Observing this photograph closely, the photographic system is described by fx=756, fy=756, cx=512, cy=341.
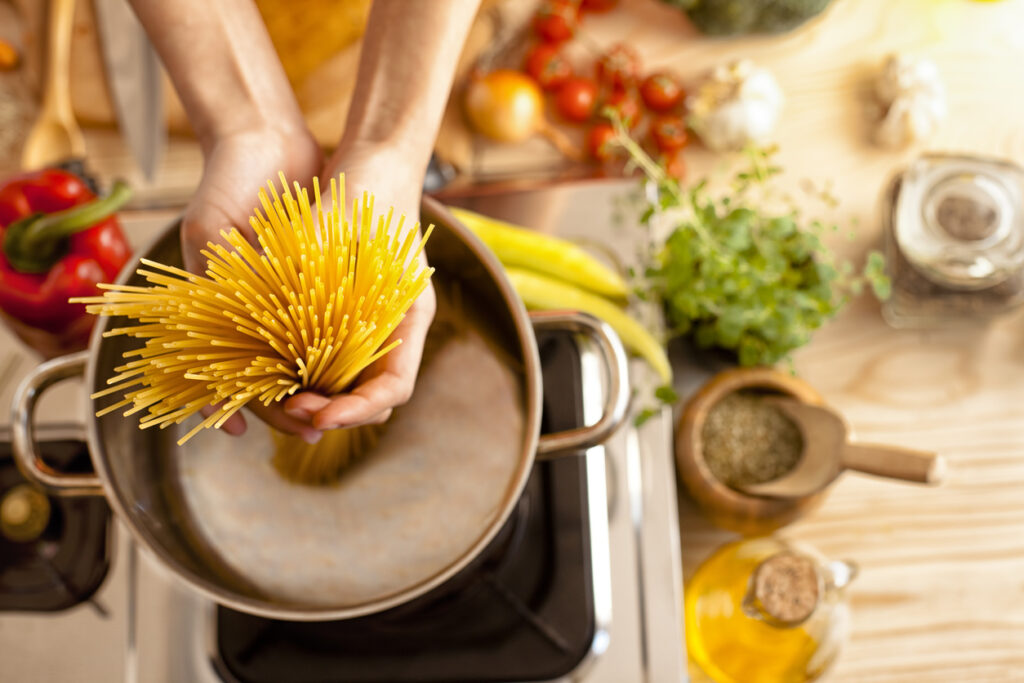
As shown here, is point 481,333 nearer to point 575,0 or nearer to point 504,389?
point 504,389

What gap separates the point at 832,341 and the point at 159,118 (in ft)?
2.22

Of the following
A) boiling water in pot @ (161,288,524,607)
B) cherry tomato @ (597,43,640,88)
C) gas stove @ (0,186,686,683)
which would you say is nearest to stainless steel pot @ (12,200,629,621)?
boiling water in pot @ (161,288,524,607)

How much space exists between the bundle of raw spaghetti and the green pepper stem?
273 millimetres

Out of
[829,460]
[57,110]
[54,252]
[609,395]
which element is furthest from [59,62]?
[829,460]

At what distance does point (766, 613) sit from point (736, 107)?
1.48 feet

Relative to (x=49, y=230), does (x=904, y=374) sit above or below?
below

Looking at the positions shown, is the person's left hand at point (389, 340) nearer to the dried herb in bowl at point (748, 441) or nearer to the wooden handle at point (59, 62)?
the dried herb in bowl at point (748, 441)

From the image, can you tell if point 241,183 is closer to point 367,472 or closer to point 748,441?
point 367,472

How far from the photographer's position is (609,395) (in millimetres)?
452

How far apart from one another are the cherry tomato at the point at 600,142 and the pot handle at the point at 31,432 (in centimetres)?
48

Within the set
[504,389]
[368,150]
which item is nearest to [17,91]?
[368,150]

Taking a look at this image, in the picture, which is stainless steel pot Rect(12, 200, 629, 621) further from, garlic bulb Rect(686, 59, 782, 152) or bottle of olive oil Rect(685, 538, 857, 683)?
garlic bulb Rect(686, 59, 782, 152)

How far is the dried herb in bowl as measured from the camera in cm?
61

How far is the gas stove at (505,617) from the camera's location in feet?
1.84
